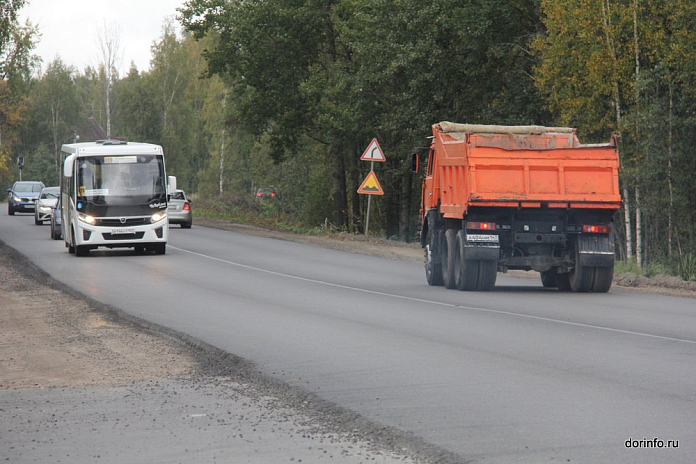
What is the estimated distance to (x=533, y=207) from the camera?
58.9 ft

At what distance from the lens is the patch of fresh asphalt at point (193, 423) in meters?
6.49

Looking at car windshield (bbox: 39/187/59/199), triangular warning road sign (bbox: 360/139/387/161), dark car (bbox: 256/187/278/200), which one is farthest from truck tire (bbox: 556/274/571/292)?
dark car (bbox: 256/187/278/200)

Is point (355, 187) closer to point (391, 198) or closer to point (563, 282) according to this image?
point (391, 198)

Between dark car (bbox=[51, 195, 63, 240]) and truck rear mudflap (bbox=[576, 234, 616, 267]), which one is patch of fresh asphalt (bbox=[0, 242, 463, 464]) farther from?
dark car (bbox=[51, 195, 63, 240])

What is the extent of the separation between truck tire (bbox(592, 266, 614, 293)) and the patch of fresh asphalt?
9.57m

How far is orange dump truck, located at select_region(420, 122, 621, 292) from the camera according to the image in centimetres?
1797

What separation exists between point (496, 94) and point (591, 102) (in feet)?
13.7

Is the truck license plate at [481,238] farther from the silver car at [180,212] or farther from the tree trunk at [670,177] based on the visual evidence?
the silver car at [180,212]

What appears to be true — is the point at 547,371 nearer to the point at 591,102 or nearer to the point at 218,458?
the point at 218,458

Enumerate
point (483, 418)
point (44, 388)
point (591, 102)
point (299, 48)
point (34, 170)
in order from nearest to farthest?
1. point (483, 418)
2. point (44, 388)
3. point (591, 102)
4. point (299, 48)
5. point (34, 170)

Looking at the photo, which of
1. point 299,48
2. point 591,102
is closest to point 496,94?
point 591,102

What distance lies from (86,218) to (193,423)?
65.8 ft

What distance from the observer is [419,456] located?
20.9 feet

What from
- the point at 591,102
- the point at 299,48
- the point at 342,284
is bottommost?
the point at 342,284
